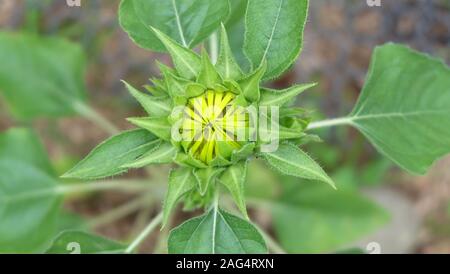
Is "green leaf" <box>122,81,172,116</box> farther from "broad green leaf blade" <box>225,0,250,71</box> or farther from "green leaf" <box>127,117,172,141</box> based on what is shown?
"broad green leaf blade" <box>225,0,250,71</box>

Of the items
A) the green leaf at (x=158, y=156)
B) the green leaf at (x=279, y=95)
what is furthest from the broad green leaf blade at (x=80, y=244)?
the green leaf at (x=279, y=95)

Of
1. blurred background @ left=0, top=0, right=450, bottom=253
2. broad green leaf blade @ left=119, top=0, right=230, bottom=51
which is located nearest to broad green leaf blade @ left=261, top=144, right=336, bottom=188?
broad green leaf blade @ left=119, top=0, right=230, bottom=51

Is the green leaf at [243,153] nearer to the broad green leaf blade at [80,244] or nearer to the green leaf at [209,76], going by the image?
the green leaf at [209,76]

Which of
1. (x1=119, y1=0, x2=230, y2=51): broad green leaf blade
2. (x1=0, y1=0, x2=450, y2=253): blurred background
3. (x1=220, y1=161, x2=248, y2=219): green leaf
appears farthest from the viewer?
(x1=0, y1=0, x2=450, y2=253): blurred background

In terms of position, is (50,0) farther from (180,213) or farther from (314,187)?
(314,187)

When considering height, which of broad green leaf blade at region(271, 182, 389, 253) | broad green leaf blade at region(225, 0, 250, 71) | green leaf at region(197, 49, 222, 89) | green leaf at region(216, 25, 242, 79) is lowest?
green leaf at region(197, 49, 222, 89)

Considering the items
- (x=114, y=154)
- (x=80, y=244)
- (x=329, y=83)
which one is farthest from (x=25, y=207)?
(x=329, y=83)
